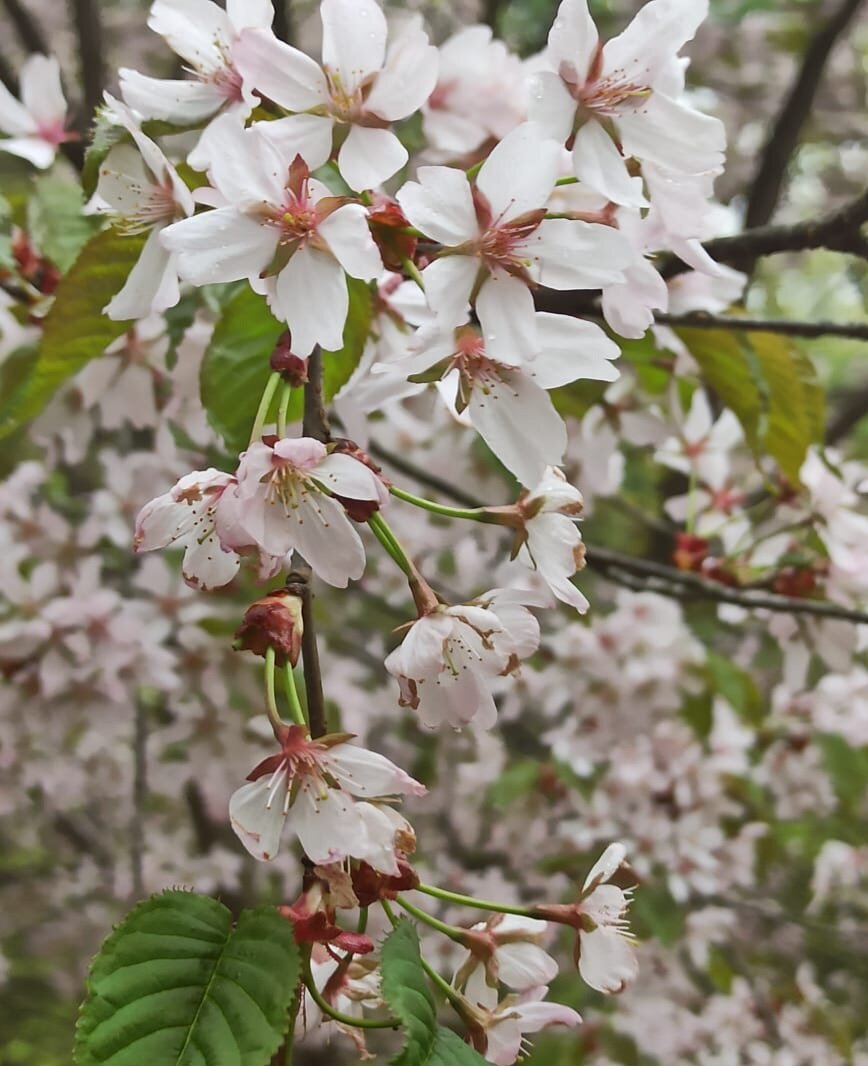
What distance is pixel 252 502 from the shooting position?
49 centimetres

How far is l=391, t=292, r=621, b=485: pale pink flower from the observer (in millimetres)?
528

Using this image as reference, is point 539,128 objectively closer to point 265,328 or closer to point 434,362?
point 434,362

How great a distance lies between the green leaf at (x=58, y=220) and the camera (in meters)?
0.93

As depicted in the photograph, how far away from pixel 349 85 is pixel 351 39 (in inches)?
1.1

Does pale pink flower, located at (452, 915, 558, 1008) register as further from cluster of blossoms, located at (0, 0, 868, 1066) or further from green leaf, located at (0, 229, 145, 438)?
green leaf, located at (0, 229, 145, 438)

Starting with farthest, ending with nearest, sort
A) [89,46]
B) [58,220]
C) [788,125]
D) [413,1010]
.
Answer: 1. [788,125]
2. [89,46]
3. [58,220]
4. [413,1010]

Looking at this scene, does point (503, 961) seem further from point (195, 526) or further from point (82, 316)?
point (82, 316)

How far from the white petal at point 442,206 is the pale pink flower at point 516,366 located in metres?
0.03

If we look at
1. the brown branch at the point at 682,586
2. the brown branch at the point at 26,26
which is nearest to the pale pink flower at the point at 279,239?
the brown branch at the point at 682,586

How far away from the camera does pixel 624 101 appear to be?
58 centimetres

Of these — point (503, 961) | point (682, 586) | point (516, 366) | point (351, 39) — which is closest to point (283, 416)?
point (516, 366)

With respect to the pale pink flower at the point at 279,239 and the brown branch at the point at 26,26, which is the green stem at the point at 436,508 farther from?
the brown branch at the point at 26,26

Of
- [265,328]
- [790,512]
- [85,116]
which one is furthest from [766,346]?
[85,116]

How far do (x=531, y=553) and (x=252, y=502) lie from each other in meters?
0.19
